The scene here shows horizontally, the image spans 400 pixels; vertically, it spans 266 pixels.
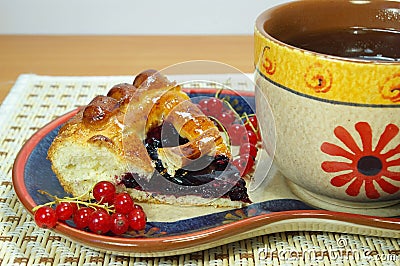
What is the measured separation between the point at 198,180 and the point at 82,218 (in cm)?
20

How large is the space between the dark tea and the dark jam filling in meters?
0.22

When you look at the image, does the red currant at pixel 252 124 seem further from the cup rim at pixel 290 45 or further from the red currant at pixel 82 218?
the red currant at pixel 82 218

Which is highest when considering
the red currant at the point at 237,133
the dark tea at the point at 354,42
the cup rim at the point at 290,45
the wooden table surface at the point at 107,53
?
the cup rim at the point at 290,45

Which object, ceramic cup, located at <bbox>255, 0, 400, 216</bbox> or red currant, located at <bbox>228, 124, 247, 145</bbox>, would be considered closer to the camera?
ceramic cup, located at <bbox>255, 0, 400, 216</bbox>

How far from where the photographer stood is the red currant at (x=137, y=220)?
87 centimetres

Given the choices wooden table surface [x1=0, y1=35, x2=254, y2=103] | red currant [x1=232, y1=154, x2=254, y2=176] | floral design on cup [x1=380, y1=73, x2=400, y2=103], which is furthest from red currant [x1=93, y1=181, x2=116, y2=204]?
wooden table surface [x1=0, y1=35, x2=254, y2=103]

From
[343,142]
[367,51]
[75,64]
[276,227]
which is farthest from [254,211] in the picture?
[75,64]

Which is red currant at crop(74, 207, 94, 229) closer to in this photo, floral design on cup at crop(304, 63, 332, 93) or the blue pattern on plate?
the blue pattern on plate

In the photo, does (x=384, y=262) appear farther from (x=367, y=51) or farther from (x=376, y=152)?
(x=367, y=51)

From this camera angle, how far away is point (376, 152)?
2.77 ft

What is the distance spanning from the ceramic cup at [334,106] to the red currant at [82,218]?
0.92ft

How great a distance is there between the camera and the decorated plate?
2.69ft

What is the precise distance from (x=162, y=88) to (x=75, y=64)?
23.6 inches

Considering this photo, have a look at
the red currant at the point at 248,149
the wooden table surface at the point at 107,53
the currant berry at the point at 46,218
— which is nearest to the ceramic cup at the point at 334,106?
the red currant at the point at 248,149
